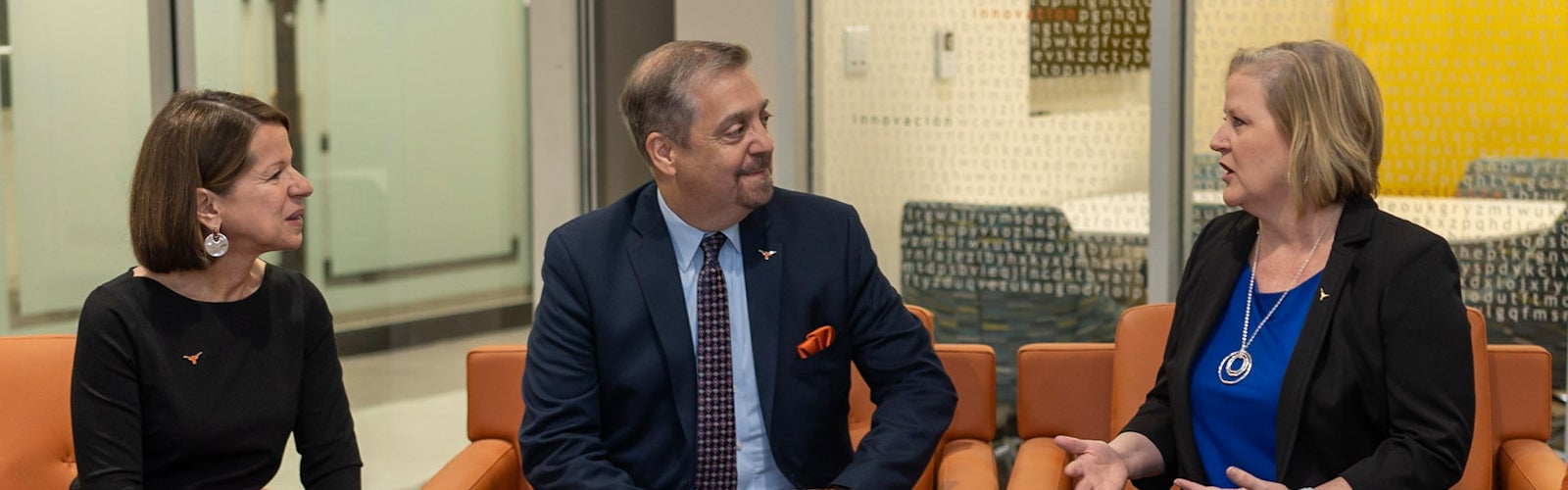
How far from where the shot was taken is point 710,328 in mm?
2461

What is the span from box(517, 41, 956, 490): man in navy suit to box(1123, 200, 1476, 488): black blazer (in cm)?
55

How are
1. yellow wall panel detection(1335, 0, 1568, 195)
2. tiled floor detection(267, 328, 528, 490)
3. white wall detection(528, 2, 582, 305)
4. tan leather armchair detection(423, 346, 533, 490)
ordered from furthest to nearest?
white wall detection(528, 2, 582, 305)
tiled floor detection(267, 328, 528, 490)
yellow wall panel detection(1335, 0, 1568, 195)
tan leather armchair detection(423, 346, 533, 490)

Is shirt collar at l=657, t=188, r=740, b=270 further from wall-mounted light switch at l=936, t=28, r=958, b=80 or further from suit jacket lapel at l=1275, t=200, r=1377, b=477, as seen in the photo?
wall-mounted light switch at l=936, t=28, r=958, b=80

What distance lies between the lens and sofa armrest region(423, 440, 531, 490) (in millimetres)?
2705

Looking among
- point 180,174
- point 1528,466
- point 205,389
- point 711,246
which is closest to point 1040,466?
point 711,246

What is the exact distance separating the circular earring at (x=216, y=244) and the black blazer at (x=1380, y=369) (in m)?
1.55

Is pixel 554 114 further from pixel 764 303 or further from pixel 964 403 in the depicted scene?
pixel 764 303

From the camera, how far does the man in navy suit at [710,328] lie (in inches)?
94.2

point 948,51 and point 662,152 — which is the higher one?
point 948,51

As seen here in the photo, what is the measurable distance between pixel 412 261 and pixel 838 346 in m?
2.33

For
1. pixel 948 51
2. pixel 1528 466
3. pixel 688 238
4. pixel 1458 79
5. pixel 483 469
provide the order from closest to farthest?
pixel 688 238, pixel 1528 466, pixel 483 469, pixel 1458 79, pixel 948 51

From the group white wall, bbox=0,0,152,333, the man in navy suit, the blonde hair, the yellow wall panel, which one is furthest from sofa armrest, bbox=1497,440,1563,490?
white wall, bbox=0,0,152,333

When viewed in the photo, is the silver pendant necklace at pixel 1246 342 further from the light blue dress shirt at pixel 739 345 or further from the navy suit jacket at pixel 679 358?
the light blue dress shirt at pixel 739 345

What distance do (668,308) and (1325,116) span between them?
97cm
